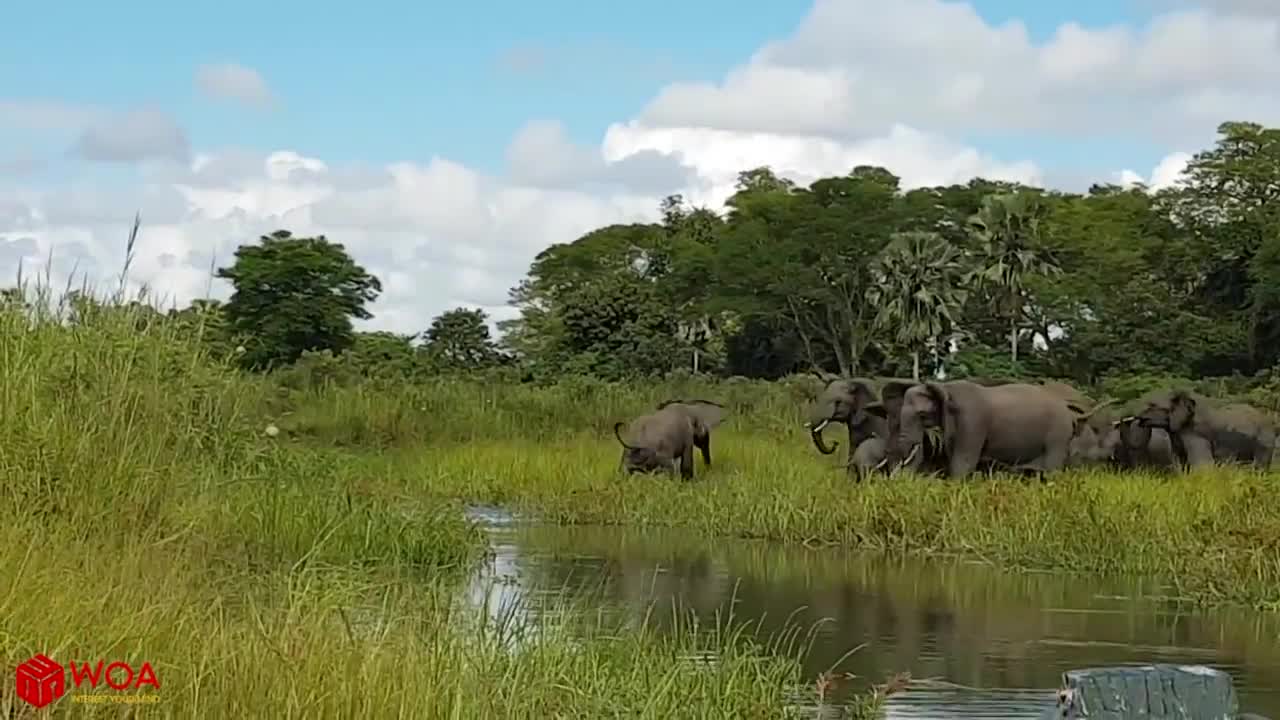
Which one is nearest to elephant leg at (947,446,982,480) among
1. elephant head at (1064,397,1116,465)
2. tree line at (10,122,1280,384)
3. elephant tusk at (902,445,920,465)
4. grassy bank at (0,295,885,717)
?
elephant tusk at (902,445,920,465)

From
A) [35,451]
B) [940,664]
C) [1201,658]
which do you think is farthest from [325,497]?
[1201,658]

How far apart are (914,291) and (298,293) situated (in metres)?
16.0

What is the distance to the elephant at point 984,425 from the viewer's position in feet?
60.0

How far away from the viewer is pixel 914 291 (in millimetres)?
45594

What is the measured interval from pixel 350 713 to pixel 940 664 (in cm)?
480

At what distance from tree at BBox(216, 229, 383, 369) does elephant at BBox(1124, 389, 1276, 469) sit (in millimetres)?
23551

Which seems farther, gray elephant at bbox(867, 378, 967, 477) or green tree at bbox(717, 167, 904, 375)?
green tree at bbox(717, 167, 904, 375)

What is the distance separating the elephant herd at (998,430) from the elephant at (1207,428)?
1 centimetres

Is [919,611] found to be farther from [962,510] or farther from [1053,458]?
[1053,458]

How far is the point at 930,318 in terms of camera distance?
45.8 metres

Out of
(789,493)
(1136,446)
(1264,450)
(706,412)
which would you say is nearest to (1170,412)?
(1136,446)

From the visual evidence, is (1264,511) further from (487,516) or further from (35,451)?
(35,451)

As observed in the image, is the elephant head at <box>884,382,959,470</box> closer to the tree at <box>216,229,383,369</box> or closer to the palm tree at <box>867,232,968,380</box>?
the tree at <box>216,229,383,369</box>

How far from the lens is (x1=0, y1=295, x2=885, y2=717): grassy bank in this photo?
543cm
